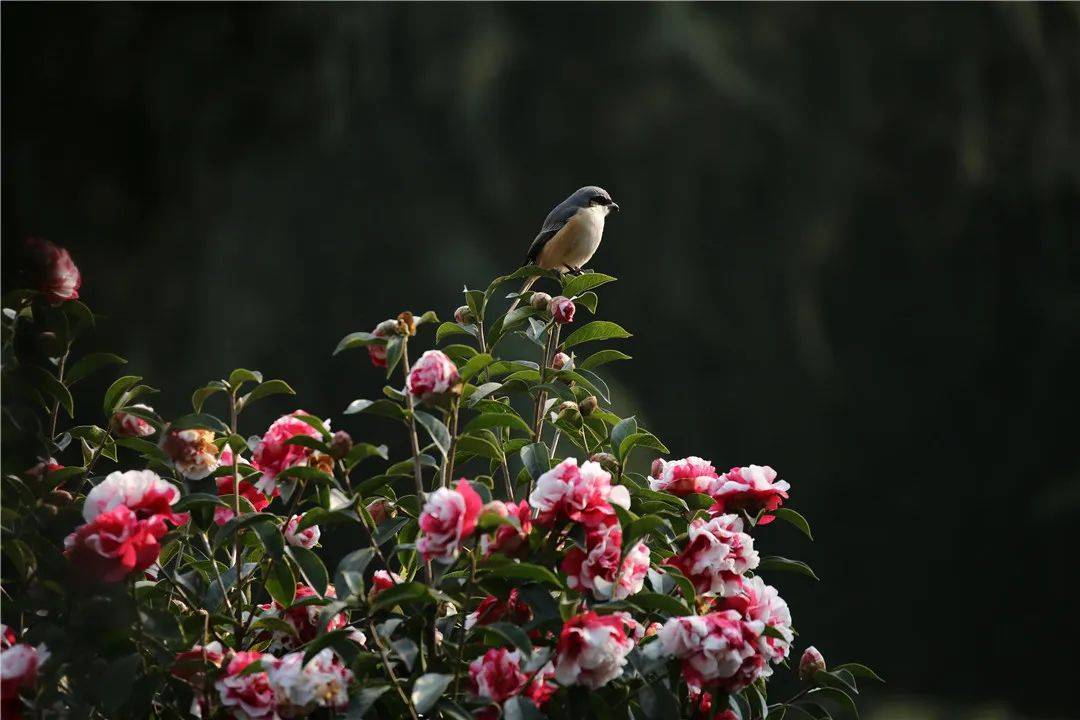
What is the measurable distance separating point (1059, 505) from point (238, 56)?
11.7ft

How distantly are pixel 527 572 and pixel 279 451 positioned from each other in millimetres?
258

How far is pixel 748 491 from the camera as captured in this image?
1075 mm

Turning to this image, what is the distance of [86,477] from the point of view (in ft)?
3.69

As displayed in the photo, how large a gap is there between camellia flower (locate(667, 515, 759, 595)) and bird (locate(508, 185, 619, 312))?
0.60 meters

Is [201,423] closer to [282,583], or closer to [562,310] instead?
[282,583]

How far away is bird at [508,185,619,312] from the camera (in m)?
1.56

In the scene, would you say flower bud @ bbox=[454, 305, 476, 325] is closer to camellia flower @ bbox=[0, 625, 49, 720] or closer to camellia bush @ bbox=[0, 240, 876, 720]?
camellia bush @ bbox=[0, 240, 876, 720]

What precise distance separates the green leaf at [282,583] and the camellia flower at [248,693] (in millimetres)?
91

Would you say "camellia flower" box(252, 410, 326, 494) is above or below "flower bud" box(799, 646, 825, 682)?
above

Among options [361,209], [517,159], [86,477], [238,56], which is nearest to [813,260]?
[517,159]

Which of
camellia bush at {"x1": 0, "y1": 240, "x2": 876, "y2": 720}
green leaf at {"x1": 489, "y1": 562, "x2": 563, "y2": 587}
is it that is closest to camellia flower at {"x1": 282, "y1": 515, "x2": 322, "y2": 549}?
camellia bush at {"x1": 0, "y1": 240, "x2": 876, "y2": 720}

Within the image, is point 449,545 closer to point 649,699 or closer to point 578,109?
point 649,699

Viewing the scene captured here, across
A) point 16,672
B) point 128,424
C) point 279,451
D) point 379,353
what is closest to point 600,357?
point 379,353

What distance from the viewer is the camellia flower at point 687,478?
1.09 meters
